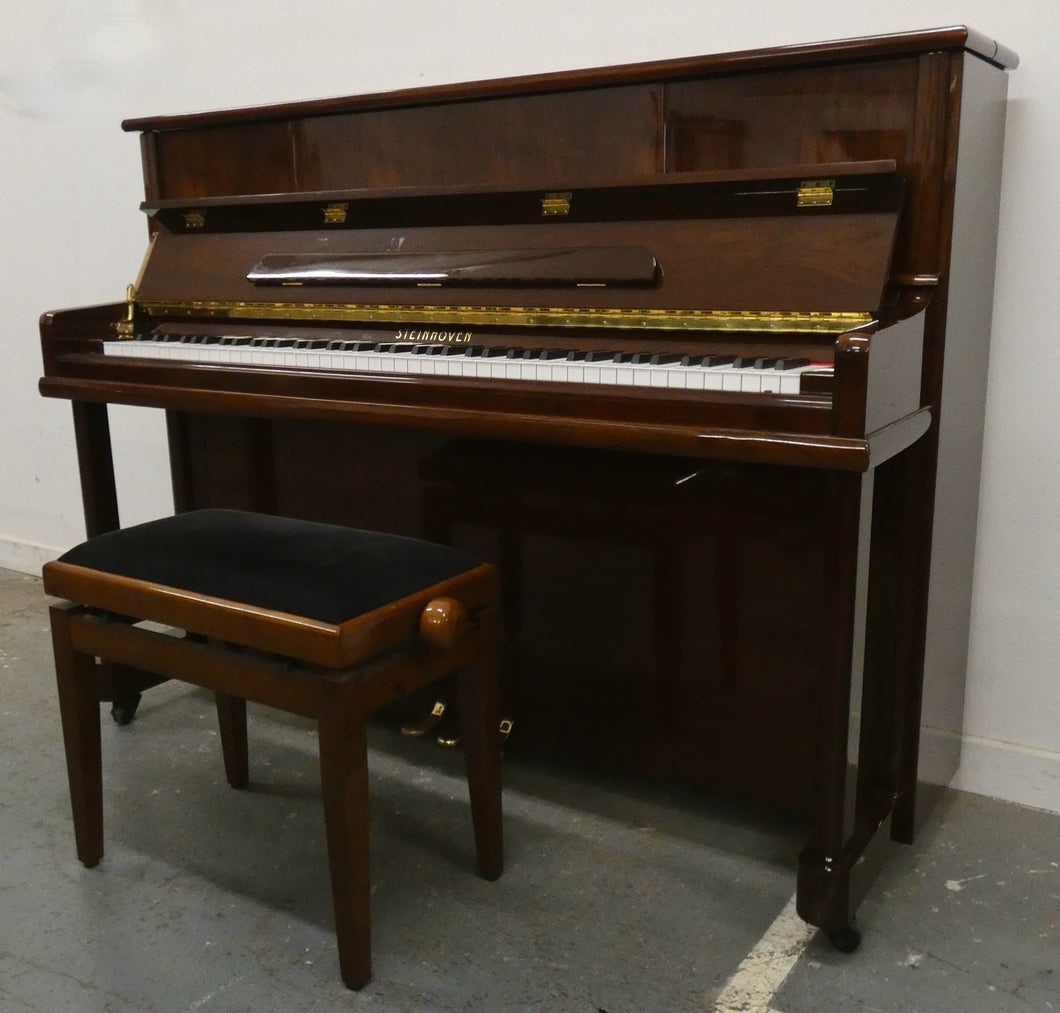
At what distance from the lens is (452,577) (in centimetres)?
160

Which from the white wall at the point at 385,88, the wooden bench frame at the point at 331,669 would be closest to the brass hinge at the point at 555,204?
the white wall at the point at 385,88

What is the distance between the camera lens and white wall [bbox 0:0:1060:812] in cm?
188

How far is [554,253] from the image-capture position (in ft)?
6.03

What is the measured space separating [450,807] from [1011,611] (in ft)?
3.53

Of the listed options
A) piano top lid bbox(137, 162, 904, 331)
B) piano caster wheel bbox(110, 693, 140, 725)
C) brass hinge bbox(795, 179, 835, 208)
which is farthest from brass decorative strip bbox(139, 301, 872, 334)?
piano caster wheel bbox(110, 693, 140, 725)

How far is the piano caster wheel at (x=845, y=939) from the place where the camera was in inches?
62.9

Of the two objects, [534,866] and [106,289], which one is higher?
[106,289]

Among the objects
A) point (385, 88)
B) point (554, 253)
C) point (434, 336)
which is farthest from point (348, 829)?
point (385, 88)

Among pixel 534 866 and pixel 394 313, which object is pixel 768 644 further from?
pixel 394 313

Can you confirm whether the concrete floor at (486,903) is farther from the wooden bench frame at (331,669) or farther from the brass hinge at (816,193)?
the brass hinge at (816,193)

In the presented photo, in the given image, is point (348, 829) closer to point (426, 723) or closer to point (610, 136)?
point (426, 723)

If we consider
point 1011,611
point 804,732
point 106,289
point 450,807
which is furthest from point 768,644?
point 106,289

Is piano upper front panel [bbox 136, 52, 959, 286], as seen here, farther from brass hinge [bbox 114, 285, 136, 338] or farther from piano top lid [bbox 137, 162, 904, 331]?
brass hinge [bbox 114, 285, 136, 338]

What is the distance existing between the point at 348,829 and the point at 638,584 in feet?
2.32
